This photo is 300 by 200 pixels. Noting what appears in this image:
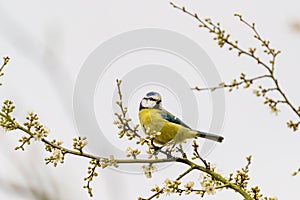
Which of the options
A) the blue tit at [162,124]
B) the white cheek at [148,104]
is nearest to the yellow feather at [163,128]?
the blue tit at [162,124]

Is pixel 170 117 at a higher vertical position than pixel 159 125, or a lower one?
higher

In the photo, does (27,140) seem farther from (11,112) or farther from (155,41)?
(155,41)

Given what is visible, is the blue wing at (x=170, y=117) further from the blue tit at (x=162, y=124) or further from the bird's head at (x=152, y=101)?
the bird's head at (x=152, y=101)

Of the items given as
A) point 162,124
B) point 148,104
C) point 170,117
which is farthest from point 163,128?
point 148,104

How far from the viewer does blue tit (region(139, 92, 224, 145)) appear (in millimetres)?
4125

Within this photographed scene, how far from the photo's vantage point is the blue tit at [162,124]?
4125 millimetres

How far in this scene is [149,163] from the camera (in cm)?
284

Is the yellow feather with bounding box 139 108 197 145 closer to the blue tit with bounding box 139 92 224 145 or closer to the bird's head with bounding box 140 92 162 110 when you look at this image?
the blue tit with bounding box 139 92 224 145

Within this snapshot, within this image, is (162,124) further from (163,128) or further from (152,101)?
(152,101)

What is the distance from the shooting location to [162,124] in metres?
4.71

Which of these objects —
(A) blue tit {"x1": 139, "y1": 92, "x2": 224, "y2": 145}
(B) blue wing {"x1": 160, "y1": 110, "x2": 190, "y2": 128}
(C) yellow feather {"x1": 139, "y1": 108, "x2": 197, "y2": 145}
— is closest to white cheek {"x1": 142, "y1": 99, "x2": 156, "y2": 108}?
(A) blue tit {"x1": 139, "y1": 92, "x2": 224, "y2": 145}

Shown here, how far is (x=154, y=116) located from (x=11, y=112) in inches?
91.7

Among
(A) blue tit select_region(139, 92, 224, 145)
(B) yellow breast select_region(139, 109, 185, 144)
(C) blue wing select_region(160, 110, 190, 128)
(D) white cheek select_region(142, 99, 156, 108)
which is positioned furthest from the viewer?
(D) white cheek select_region(142, 99, 156, 108)

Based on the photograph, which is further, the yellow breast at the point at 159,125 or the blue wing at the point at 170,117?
the blue wing at the point at 170,117
